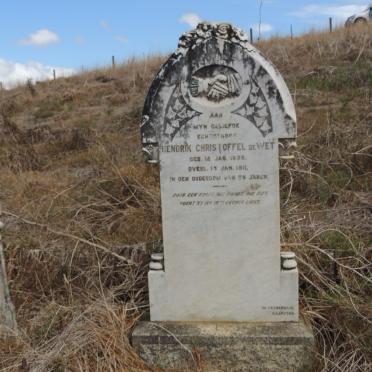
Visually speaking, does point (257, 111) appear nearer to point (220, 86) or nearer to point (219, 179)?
point (220, 86)

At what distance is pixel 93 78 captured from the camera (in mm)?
15820

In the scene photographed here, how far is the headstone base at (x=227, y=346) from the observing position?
264cm

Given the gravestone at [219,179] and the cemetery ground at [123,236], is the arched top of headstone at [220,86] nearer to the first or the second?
the gravestone at [219,179]

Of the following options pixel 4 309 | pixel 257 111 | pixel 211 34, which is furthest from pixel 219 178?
pixel 4 309

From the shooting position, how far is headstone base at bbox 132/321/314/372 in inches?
104

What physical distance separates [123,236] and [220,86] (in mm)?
1933

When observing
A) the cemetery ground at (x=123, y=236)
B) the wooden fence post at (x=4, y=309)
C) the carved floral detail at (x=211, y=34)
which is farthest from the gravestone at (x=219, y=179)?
the wooden fence post at (x=4, y=309)

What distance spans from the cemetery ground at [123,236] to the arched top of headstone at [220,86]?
3.68 feet

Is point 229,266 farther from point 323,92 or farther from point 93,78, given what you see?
point 93,78

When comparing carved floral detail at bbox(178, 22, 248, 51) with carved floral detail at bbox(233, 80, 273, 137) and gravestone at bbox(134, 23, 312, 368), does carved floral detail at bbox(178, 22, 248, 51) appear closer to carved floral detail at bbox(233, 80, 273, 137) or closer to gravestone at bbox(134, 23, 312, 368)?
gravestone at bbox(134, 23, 312, 368)

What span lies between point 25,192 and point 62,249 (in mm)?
2450

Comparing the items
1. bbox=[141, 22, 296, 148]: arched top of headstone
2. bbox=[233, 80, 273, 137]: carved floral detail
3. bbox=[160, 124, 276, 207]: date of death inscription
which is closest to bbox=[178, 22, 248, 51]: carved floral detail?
bbox=[141, 22, 296, 148]: arched top of headstone

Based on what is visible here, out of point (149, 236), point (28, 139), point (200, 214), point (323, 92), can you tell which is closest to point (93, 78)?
point (28, 139)

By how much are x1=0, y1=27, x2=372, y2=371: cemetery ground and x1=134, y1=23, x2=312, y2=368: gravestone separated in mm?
329
